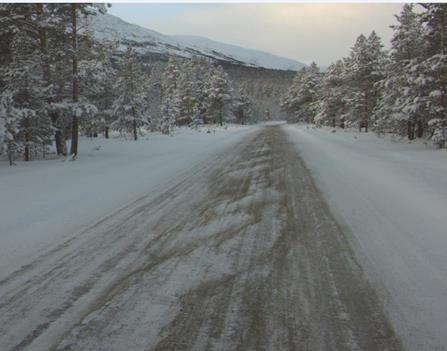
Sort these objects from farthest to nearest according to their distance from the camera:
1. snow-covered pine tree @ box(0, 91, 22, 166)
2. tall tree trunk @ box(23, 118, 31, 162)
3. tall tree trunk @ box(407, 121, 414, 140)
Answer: tall tree trunk @ box(407, 121, 414, 140) < tall tree trunk @ box(23, 118, 31, 162) < snow-covered pine tree @ box(0, 91, 22, 166)

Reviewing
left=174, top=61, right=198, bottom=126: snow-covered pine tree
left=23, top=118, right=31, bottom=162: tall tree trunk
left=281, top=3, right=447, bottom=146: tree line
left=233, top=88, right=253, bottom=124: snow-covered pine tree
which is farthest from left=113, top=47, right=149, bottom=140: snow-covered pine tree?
left=233, top=88, right=253, bottom=124: snow-covered pine tree

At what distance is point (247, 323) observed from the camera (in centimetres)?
297

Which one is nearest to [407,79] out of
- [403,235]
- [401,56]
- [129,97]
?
[401,56]

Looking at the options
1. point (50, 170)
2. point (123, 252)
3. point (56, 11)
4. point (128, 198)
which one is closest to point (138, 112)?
point (56, 11)

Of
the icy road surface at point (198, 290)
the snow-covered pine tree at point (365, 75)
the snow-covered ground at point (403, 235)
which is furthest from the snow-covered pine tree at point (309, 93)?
the icy road surface at point (198, 290)

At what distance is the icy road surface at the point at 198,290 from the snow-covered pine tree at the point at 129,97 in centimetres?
3194

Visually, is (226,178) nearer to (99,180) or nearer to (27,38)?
(99,180)

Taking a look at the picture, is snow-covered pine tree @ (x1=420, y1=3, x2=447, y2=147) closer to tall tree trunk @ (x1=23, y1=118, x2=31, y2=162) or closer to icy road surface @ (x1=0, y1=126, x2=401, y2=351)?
icy road surface @ (x1=0, y1=126, x2=401, y2=351)

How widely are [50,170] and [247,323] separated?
11.2 m

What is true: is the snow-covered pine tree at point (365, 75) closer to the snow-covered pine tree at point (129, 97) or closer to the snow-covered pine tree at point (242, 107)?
the snow-covered pine tree at point (129, 97)

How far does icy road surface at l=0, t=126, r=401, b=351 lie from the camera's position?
279 cm

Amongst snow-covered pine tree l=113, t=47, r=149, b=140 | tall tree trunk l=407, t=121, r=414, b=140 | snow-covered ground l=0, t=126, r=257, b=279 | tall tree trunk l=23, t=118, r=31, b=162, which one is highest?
snow-covered pine tree l=113, t=47, r=149, b=140

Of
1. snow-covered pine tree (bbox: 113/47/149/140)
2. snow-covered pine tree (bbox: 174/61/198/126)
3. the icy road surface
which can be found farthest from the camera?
snow-covered pine tree (bbox: 174/61/198/126)

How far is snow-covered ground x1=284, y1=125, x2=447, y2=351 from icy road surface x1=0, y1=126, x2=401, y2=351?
0.22 meters
